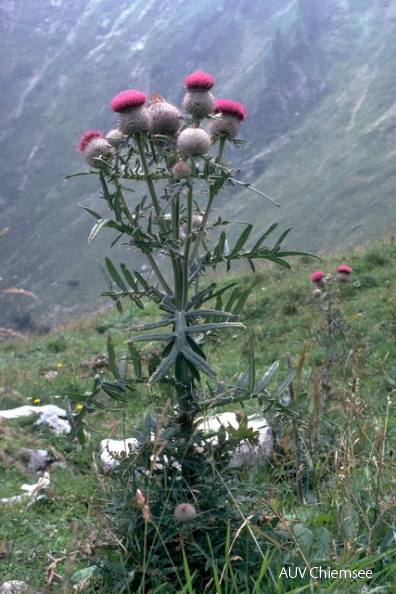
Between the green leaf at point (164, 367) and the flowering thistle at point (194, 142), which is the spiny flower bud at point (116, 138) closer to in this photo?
the flowering thistle at point (194, 142)

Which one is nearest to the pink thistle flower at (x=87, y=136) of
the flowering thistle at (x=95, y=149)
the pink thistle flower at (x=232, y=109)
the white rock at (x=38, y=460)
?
the flowering thistle at (x=95, y=149)

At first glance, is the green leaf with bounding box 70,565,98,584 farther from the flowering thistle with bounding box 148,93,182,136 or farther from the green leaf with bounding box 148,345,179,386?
the flowering thistle with bounding box 148,93,182,136

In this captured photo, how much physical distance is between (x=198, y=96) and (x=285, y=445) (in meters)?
1.34

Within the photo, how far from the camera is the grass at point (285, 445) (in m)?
2.05

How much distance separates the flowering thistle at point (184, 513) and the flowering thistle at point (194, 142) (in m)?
1.15

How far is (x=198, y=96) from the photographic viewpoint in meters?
2.28

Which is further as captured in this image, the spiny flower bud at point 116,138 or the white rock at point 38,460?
the white rock at point 38,460

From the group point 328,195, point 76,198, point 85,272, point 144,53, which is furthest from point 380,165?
point 144,53

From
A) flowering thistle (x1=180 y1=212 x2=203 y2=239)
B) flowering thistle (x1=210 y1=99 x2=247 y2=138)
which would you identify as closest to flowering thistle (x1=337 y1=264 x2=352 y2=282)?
flowering thistle (x1=180 y1=212 x2=203 y2=239)

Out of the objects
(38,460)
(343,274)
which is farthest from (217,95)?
(38,460)

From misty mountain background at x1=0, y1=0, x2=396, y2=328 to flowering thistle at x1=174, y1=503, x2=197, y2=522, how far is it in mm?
78952

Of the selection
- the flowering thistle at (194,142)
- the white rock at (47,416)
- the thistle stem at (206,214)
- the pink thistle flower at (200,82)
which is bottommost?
the white rock at (47,416)

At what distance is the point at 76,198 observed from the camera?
461 ft

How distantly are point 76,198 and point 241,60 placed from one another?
5600cm
